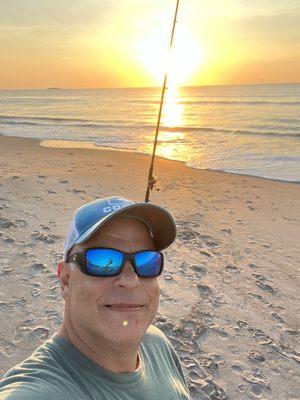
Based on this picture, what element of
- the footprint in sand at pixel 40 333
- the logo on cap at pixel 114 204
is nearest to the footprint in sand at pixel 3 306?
the footprint in sand at pixel 40 333

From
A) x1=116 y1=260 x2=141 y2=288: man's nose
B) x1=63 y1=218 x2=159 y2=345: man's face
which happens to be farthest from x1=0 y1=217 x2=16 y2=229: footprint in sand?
x1=116 y1=260 x2=141 y2=288: man's nose

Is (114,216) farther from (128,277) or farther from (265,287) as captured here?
(265,287)

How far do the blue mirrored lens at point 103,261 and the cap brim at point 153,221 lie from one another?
0.08m

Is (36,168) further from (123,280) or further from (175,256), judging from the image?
(123,280)

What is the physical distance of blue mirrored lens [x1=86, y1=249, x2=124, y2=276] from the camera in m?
1.83

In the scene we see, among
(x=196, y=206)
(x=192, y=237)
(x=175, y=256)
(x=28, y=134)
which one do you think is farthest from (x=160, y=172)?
(x=28, y=134)

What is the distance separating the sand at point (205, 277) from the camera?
4129 millimetres

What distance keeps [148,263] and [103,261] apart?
252 mm

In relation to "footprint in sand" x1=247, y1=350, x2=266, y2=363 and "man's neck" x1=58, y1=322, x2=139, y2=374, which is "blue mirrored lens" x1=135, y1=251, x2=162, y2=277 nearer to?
"man's neck" x1=58, y1=322, x2=139, y2=374

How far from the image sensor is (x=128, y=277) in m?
1.91

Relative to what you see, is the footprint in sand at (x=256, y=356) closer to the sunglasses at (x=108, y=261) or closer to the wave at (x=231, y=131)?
the sunglasses at (x=108, y=261)

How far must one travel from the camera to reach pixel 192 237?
24.4 feet

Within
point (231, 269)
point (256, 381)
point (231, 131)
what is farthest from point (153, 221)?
point (231, 131)

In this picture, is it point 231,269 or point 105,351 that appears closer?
point 105,351
